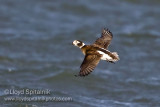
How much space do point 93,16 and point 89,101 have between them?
265 inches

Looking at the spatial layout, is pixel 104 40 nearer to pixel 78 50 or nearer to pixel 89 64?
pixel 89 64

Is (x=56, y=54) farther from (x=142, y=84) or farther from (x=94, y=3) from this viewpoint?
(x=94, y=3)

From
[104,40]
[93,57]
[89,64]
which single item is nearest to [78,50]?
[104,40]

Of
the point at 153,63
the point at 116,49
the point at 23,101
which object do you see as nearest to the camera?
the point at 23,101

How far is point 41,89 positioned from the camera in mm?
10789

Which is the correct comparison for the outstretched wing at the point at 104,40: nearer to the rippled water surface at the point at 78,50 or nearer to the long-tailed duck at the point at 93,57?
the long-tailed duck at the point at 93,57

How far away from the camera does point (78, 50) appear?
13.5 metres

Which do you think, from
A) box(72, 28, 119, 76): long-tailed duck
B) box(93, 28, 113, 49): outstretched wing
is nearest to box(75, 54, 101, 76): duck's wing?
box(72, 28, 119, 76): long-tailed duck

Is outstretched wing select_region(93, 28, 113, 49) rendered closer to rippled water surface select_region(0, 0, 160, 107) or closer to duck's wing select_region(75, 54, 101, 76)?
duck's wing select_region(75, 54, 101, 76)

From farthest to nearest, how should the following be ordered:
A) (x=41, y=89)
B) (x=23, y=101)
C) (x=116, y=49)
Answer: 1. (x=116, y=49)
2. (x=41, y=89)
3. (x=23, y=101)

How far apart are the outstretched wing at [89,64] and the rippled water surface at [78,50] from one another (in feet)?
5.85

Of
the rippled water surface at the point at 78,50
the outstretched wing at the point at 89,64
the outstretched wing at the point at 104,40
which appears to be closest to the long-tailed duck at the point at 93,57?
the outstretched wing at the point at 89,64

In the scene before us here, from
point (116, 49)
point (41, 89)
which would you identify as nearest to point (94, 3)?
point (116, 49)

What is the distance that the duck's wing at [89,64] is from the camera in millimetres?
8070
